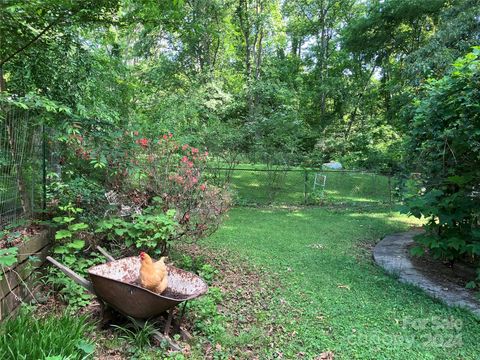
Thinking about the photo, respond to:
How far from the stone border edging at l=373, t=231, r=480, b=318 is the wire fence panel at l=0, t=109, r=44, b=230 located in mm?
4249

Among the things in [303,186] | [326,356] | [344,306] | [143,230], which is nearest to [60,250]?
[143,230]

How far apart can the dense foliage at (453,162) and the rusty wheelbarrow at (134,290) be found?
310 centimetres

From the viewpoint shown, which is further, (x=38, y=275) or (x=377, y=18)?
(x=377, y=18)

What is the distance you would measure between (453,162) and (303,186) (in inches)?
235

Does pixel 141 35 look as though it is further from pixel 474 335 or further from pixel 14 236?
pixel 474 335

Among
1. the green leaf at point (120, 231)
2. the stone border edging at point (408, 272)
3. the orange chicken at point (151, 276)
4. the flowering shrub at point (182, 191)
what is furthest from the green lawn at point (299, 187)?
the orange chicken at point (151, 276)

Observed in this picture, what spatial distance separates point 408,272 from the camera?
Answer: 4.12 m

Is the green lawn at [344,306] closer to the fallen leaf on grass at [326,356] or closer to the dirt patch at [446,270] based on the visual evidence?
the fallen leaf on grass at [326,356]

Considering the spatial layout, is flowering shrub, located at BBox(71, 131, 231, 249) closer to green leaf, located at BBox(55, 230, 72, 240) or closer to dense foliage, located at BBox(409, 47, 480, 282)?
green leaf, located at BBox(55, 230, 72, 240)

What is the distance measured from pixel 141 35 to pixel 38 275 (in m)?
12.8

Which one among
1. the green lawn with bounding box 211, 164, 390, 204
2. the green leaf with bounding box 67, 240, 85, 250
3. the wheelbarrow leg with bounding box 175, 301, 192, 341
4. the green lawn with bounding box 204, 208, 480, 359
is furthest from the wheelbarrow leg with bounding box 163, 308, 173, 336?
the green lawn with bounding box 211, 164, 390, 204

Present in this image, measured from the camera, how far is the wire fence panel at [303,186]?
8992mm

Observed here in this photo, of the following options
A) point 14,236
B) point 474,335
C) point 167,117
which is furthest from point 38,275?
point 167,117

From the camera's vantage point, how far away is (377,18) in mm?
13766
